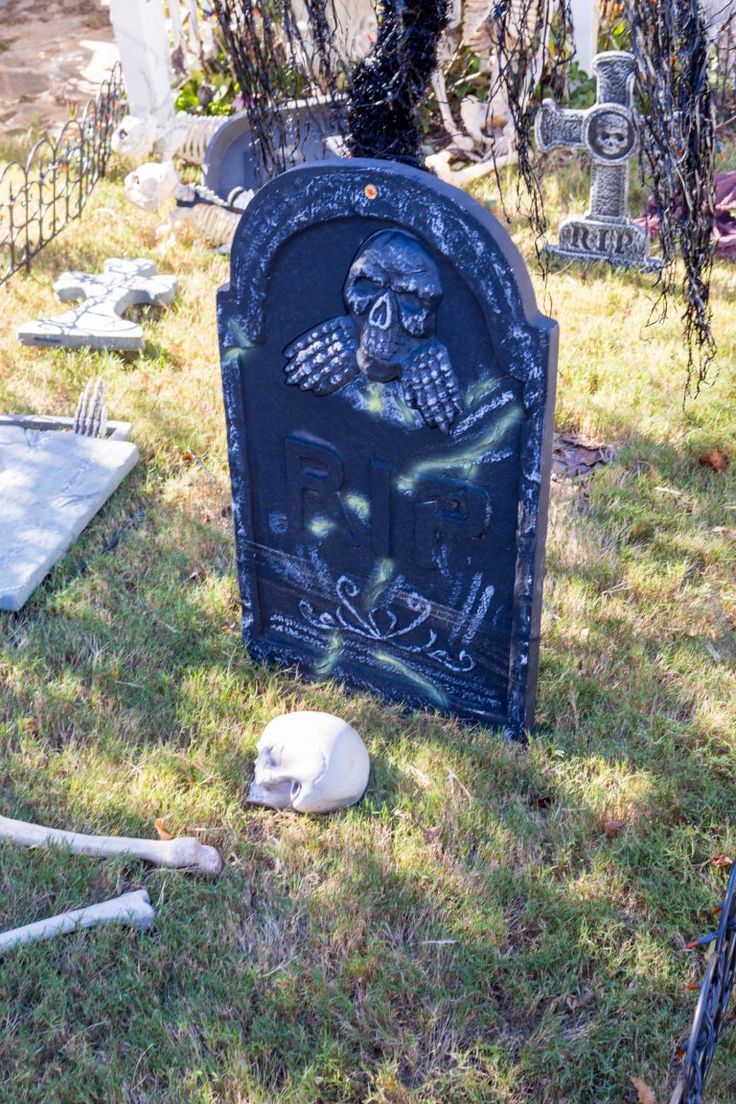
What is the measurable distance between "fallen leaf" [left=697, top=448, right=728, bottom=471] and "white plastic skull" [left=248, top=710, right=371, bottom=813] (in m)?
2.12

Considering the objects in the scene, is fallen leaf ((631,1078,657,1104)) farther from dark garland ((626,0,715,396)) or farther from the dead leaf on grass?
the dead leaf on grass

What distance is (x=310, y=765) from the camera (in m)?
2.79

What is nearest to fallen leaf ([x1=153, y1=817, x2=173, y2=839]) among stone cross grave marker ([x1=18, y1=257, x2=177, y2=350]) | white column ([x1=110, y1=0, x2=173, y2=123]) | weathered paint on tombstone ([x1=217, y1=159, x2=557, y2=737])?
weathered paint on tombstone ([x1=217, y1=159, x2=557, y2=737])

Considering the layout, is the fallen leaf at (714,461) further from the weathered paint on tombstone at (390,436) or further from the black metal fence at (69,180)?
the black metal fence at (69,180)

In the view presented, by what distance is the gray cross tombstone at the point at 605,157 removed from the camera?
5.68m

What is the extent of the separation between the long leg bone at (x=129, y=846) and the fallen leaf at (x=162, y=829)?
4cm

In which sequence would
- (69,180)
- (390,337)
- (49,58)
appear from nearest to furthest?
(390,337) → (69,180) → (49,58)

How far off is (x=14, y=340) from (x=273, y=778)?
3330mm

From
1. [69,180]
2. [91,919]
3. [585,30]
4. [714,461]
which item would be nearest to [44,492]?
[91,919]

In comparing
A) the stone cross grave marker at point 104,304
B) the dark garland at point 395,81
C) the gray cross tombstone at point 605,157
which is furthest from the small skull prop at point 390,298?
the gray cross tombstone at point 605,157

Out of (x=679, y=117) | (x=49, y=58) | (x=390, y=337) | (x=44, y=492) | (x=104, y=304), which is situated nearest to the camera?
(x=679, y=117)

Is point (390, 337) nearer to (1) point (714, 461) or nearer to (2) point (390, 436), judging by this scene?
(2) point (390, 436)

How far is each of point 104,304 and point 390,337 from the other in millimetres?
3134

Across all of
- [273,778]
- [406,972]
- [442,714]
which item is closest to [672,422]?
[442,714]
